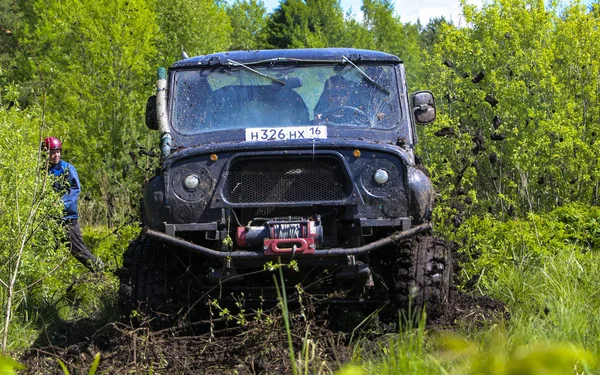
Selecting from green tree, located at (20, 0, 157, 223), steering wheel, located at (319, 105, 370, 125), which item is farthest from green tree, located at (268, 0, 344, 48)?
steering wheel, located at (319, 105, 370, 125)

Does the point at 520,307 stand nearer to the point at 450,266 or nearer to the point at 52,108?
the point at 450,266

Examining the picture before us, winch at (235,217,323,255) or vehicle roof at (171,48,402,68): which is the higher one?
vehicle roof at (171,48,402,68)

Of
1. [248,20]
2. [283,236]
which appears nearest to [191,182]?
[283,236]

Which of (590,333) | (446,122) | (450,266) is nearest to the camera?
(590,333)

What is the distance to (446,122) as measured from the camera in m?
10.6

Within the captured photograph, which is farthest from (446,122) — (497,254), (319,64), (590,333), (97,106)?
(97,106)

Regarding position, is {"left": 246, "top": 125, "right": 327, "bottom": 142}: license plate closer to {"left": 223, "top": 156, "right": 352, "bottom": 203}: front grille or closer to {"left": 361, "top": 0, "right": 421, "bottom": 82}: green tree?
{"left": 223, "top": 156, "right": 352, "bottom": 203}: front grille

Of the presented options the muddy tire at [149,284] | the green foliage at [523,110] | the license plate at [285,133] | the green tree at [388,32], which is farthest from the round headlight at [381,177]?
the green tree at [388,32]

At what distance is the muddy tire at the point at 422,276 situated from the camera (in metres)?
5.95

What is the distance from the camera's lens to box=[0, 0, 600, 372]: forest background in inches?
279

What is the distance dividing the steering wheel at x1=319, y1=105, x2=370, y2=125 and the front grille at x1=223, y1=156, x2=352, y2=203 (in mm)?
721

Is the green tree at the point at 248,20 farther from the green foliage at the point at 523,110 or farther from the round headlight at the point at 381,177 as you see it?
the round headlight at the point at 381,177

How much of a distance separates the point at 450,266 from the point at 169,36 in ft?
77.4

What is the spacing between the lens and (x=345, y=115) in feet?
22.4
